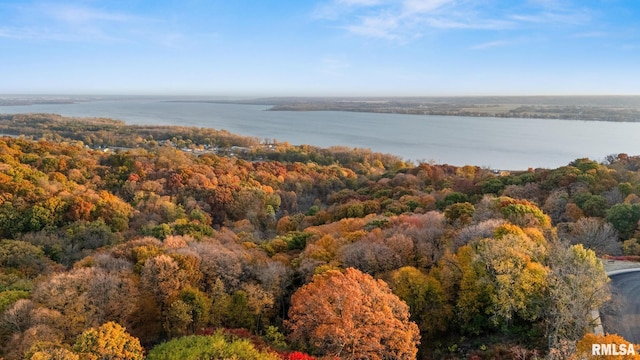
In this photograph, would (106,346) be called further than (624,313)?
No

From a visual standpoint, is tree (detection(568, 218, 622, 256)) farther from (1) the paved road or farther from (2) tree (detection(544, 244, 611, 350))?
(2) tree (detection(544, 244, 611, 350))

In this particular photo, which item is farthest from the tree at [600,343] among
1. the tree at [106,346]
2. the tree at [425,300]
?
the tree at [106,346]

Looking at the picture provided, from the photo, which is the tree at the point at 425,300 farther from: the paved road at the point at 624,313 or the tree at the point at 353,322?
the paved road at the point at 624,313

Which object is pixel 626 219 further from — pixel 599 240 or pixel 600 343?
pixel 600 343

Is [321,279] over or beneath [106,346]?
over

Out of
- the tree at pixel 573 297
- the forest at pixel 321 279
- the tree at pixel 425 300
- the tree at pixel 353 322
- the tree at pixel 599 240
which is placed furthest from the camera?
the tree at pixel 599 240

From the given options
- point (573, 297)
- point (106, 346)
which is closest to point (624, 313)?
point (573, 297)
